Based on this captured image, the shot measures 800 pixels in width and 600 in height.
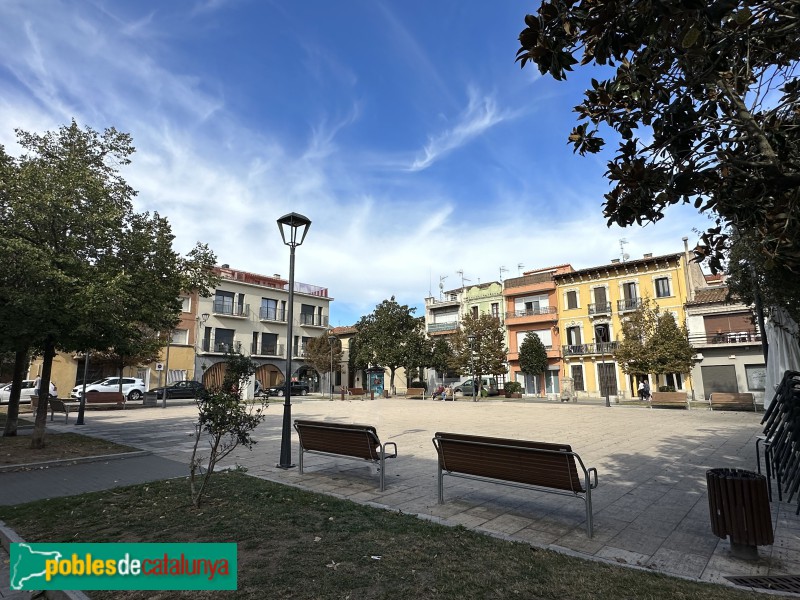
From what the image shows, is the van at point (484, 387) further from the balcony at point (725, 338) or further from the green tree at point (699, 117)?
the green tree at point (699, 117)

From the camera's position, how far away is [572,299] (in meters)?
41.4

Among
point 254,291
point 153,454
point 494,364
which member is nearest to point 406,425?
point 153,454

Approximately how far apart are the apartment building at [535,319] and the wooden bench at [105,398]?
106ft

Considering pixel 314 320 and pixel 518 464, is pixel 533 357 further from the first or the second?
pixel 518 464

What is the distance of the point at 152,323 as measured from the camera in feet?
34.9

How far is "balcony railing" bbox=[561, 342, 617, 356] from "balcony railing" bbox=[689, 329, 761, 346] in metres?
5.67

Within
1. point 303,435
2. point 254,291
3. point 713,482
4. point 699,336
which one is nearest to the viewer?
point 713,482

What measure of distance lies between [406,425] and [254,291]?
34.6m

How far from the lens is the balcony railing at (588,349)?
37.4 metres

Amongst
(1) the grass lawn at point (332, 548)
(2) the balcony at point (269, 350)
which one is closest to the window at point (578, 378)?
(2) the balcony at point (269, 350)

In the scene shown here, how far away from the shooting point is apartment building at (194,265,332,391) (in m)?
41.2

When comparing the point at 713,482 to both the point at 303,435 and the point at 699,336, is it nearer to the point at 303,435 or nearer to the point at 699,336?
the point at 303,435

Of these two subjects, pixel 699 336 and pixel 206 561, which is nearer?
pixel 206 561

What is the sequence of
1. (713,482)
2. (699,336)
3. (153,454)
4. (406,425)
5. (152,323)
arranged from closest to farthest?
(713,482) < (153,454) < (152,323) < (406,425) < (699,336)
